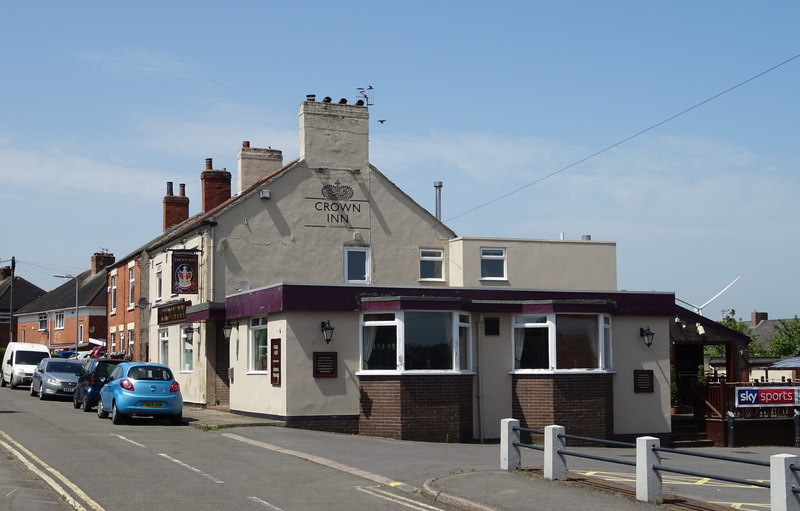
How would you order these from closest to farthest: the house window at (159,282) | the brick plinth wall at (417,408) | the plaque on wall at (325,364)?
the brick plinth wall at (417,408), the plaque on wall at (325,364), the house window at (159,282)

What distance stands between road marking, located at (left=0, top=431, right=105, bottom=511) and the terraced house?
7.22m

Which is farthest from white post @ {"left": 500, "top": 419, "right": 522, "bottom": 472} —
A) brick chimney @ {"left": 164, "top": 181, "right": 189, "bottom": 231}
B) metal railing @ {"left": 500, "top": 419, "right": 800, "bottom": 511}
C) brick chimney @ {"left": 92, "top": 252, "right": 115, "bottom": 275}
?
brick chimney @ {"left": 92, "top": 252, "right": 115, "bottom": 275}

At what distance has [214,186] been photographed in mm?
38906

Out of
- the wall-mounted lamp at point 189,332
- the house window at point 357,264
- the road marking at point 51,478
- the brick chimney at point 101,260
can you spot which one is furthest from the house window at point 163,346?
the brick chimney at point 101,260

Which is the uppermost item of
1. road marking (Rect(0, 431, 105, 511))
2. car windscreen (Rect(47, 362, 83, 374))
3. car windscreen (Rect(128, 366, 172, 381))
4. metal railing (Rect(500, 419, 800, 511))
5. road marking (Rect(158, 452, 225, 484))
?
car windscreen (Rect(128, 366, 172, 381))

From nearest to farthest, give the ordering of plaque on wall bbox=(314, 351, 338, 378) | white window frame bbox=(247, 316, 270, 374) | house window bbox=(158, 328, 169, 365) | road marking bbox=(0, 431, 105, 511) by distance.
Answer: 1. road marking bbox=(0, 431, 105, 511)
2. plaque on wall bbox=(314, 351, 338, 378)
3. white window frame bbox=(247, 316, 270, 374)
4. house window bbox=(158, 328, 169, 365)

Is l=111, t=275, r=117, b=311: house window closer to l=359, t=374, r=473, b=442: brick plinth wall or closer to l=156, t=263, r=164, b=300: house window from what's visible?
l=156, t=263, r=164, b=300: house window

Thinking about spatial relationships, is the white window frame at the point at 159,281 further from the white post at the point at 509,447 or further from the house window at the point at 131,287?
the white post at the point at 509,447

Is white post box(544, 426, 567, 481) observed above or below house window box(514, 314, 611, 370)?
below

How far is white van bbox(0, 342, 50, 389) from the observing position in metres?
43.5

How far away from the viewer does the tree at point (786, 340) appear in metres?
73.8

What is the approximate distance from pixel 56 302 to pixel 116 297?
33819 mm

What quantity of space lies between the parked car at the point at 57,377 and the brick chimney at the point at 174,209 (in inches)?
423

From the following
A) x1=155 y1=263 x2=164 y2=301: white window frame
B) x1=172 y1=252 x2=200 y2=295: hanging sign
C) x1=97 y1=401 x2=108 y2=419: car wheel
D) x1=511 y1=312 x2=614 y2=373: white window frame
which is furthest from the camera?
x1=155 y1=263 x2=164 y2=301: white window frame
